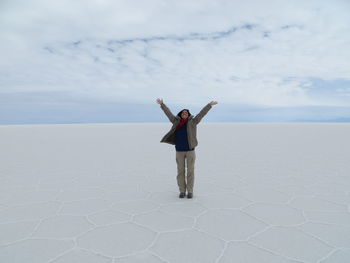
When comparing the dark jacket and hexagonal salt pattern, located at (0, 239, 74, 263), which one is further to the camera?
the dark jacket

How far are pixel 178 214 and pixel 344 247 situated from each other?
5.77ft

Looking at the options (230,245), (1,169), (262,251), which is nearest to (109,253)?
(230,245)

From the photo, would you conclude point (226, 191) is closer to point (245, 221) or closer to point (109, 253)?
point (245, 221)

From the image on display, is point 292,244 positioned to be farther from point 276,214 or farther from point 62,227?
point 62,227

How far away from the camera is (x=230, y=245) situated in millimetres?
2779

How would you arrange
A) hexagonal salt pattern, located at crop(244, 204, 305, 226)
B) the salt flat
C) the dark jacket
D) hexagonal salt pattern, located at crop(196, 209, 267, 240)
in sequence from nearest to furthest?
1. the salt flat
2. hexagonal salt pattern, located at crop(196, 209, 267, 240)
3. hexagonal salt pattern, located at crop(244, 204, 305, 226)
4. the dark jacket

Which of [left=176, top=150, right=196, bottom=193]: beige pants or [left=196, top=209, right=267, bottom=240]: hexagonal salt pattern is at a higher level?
[left=176, top=150, right=196, bottom=193]: beige pants

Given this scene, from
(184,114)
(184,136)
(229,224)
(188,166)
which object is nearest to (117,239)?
(229,224)

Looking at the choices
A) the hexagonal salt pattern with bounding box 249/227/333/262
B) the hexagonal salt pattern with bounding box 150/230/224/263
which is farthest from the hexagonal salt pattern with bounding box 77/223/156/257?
the hexagonal salt pattern with bounding box 249/227/333/262

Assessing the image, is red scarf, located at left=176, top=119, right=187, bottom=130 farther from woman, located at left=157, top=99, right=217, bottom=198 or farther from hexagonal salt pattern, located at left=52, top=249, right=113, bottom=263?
hexagonal salt pattern, located at left=52, top=249, right=113, bottom=263

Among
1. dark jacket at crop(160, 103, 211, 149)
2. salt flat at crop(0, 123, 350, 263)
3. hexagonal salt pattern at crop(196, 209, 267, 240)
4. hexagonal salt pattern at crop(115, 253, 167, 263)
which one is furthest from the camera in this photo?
dark jacket at crop(160, 103, 211, 149)

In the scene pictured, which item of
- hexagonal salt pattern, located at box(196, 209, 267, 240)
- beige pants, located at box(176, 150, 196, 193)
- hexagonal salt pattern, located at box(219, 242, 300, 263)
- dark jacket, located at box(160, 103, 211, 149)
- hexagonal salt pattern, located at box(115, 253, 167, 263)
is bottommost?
hexagonal salt pattern, located at box(115, 253, 167, 263)

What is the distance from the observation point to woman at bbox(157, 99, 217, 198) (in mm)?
4160

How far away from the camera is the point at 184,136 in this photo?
13.7 feet
